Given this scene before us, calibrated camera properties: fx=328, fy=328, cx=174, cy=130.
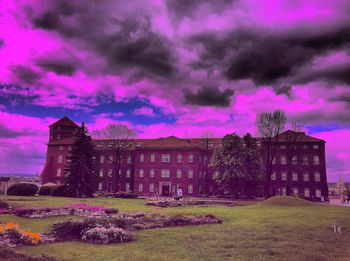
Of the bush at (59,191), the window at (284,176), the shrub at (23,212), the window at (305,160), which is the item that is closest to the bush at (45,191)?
the bush at (59,191)

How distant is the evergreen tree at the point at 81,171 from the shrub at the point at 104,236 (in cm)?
3960

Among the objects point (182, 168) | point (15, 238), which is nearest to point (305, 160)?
point (182, 168)

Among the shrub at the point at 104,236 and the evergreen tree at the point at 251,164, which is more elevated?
the evergreen tree at the point at 251,164

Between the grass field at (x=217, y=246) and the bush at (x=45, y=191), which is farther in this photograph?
the bush at (x=45, y=191)

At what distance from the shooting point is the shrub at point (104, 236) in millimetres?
13391

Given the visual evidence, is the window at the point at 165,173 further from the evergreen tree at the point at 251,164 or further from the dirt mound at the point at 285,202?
the dirt mound at the point at 285,202

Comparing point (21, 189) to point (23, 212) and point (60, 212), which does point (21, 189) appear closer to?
point (60, 212)

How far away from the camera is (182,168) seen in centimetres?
7025

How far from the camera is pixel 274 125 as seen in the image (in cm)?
6069

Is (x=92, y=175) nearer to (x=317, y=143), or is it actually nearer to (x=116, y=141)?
(x=116, y=141)

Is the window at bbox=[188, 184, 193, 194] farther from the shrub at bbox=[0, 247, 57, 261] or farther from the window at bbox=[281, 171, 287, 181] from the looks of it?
the shrub at bbox=[0, 247, 57, 261]

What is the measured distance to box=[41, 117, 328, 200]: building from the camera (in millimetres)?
66875

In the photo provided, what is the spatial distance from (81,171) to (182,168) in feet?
80.3

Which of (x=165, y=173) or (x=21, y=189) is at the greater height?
(x=165, y=173)
